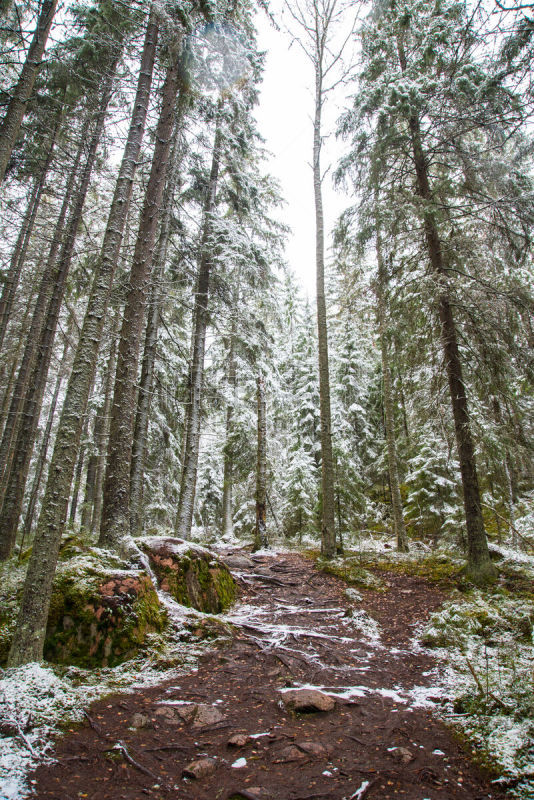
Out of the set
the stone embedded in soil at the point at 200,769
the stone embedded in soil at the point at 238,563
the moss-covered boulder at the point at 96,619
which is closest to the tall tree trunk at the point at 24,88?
the moss-covered boulder at the point at 96,619

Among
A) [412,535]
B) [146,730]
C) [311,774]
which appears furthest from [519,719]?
[412,535]

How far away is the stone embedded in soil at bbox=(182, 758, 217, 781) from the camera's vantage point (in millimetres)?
2711

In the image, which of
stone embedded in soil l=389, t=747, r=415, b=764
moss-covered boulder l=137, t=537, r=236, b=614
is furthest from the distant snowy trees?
stone embedded in soil l=389, t=747, r=415, b=764

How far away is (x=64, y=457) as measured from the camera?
4578 mm

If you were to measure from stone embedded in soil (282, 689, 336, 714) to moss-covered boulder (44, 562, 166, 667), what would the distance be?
6.44 feet

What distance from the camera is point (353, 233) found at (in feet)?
35.6

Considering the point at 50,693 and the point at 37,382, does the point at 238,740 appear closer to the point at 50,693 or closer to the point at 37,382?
the point at 50,693

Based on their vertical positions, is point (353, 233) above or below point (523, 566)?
above

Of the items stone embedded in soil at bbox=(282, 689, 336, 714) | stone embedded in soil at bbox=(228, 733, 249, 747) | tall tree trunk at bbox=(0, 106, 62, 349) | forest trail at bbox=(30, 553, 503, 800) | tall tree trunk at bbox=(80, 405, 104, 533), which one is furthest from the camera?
tall tree trunk at bbox=(80, 405, 104, 533)

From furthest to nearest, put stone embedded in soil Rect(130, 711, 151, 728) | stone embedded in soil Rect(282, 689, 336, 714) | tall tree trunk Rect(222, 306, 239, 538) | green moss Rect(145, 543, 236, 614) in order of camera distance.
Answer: tall tree trunk Rect(222, 306, 239, 538) → green moss Rect(145, 543, 236, 614) → stone embedded in soil Rect(282, 689, 336, 714) → stone embedded in soil Rect(130, 711, 151, 728)

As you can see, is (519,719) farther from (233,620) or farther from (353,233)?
(353,233)

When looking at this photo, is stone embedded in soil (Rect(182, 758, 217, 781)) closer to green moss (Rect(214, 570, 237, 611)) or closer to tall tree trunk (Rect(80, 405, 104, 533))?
green moss (Rect(214, 570, 237, 611))

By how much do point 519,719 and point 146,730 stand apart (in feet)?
10.2

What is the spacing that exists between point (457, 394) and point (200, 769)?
814 cm
